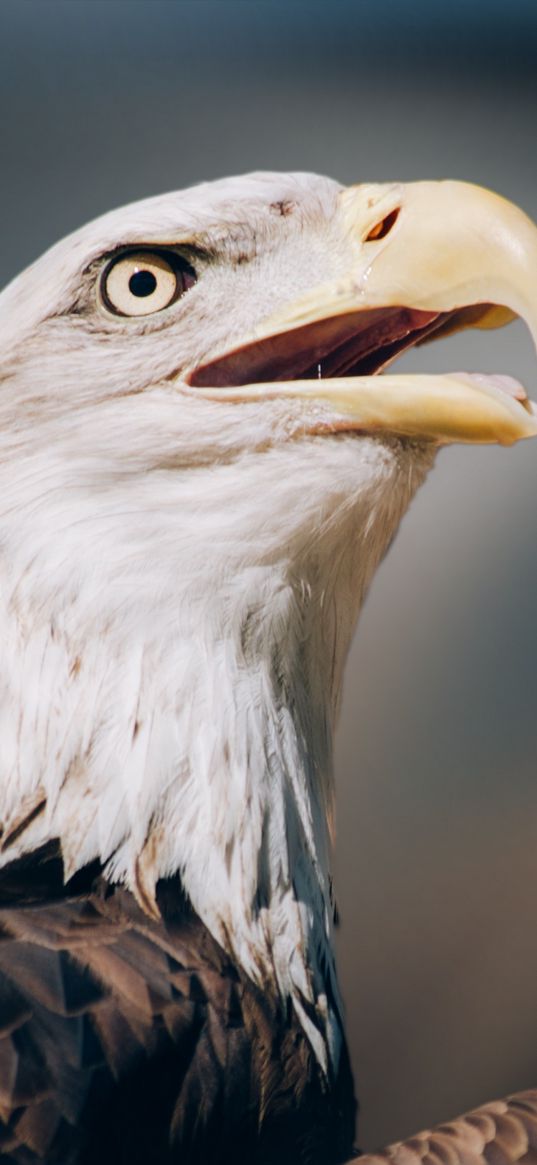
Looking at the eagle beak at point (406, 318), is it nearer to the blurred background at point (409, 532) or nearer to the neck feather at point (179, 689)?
the neck feather at point (179, 689)

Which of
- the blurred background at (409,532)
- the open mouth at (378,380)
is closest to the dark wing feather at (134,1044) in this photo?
the open mouth at (378,380)

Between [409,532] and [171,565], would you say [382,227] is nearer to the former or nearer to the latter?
[171,565]

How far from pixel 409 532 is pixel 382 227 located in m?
0.61

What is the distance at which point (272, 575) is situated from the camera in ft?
2.18

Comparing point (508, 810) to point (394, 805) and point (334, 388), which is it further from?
point (334, 388)

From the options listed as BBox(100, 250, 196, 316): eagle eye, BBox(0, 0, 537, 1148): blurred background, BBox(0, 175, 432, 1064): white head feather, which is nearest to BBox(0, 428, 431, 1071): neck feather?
BBox(0, 175, 432, 1064): white head feather

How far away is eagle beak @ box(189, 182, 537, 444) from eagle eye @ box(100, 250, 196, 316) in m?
0.05

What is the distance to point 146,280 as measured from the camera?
2.16ft

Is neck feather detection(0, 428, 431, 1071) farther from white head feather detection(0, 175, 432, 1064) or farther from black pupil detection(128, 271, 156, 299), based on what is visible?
black pupil detection(128, 271, 156, 299)

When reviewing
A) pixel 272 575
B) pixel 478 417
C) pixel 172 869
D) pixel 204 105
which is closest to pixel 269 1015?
pixel 172 869

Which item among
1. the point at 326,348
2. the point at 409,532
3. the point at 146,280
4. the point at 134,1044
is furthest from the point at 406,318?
the point at 409,532

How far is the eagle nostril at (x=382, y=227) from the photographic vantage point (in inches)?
25.6

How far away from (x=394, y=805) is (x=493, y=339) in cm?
Answer: 51

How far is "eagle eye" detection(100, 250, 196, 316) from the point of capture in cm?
66
